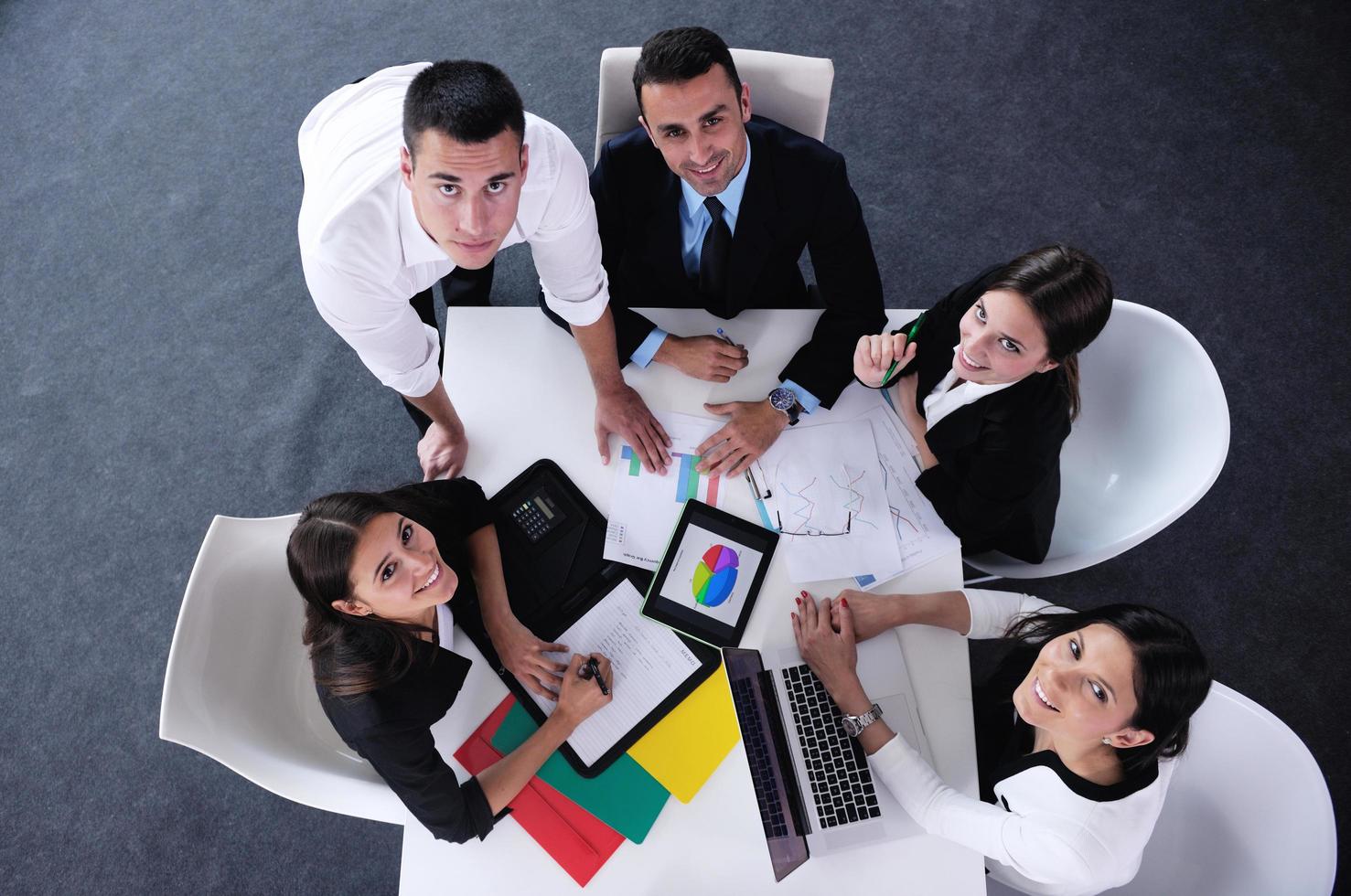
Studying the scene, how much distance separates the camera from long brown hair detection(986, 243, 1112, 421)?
146 cm

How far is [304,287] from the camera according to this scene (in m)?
2.68

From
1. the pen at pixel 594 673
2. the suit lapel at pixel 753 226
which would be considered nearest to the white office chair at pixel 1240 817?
the pen at pixel 594 673

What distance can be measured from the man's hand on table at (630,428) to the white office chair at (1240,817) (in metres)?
1.07

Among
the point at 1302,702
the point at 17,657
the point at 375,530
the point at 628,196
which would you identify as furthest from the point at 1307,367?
the point at 17,657

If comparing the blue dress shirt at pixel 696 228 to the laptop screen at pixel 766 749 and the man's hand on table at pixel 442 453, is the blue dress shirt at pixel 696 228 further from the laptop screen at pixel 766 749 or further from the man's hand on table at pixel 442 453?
the laptop screen at pixel 766 749

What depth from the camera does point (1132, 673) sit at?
1.31 m

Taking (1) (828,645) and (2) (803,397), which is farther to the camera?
(2) (803,397)

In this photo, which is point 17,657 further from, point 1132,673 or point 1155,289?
point 1155,289

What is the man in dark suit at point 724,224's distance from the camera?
1.54 meters

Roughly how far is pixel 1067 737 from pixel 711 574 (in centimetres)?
66

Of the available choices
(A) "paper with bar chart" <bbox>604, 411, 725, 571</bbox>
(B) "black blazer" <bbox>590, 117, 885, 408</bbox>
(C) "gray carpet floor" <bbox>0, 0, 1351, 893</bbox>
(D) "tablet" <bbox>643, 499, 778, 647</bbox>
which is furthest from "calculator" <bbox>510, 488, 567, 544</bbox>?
(C) "gray carpet floor" <bbox>0, 0, 1351, 893</bbox>

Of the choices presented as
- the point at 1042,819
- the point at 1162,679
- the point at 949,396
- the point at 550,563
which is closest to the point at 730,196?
the point at 949,396

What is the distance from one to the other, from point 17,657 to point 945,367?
2.60 m

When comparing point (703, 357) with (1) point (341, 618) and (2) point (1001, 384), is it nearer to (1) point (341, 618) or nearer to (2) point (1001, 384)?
(2) point (1001, 384)
